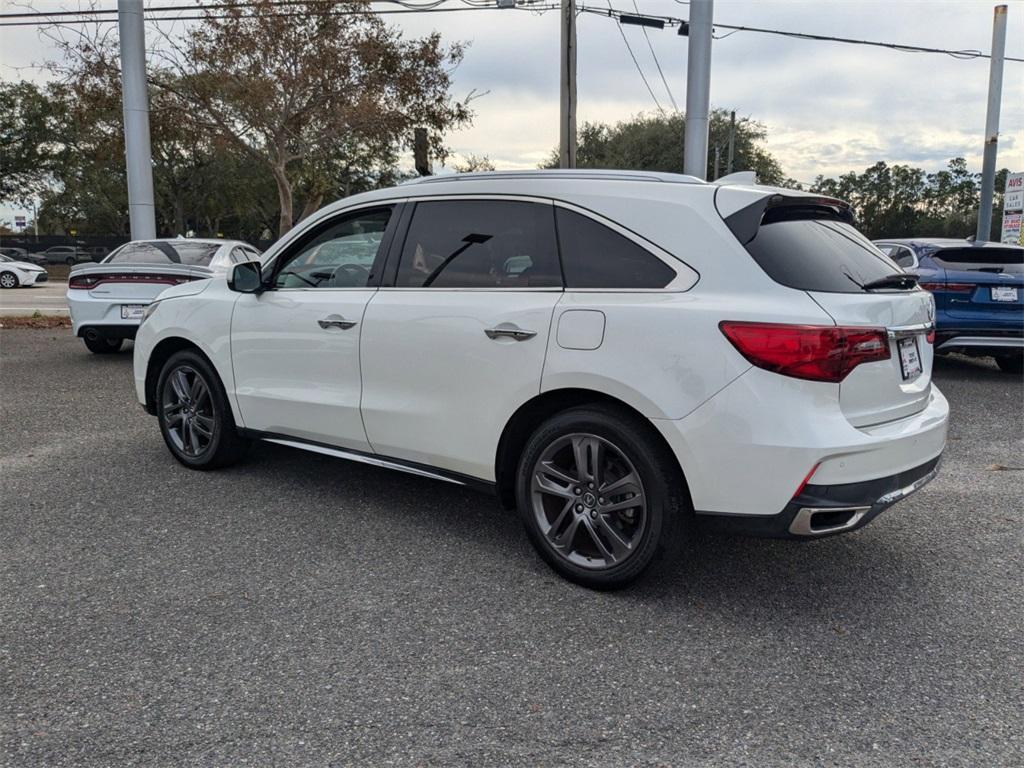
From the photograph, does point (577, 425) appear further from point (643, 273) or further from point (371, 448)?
point (371, 448)

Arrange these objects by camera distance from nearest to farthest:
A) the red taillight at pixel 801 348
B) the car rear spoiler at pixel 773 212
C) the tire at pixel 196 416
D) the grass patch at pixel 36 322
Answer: the red taillight at pixel 801 348 < the car rear spoiler at pixel 773 212 < the tire at pixel 196 416 < the grass patch at pixel 36 322

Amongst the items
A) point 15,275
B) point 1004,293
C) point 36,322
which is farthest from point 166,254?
point 15,275

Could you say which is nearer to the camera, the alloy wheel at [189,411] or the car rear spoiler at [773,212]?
the car rear spoiler at [773,212]

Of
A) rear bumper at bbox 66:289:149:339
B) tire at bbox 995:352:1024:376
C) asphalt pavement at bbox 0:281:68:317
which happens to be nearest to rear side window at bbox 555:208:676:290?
rear bumper at bbox 66:289:149:339

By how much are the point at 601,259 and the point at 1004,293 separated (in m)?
7.14

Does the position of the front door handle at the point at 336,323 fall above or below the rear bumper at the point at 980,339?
above

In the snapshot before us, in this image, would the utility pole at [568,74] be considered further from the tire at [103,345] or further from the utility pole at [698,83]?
the tire at [103,345]

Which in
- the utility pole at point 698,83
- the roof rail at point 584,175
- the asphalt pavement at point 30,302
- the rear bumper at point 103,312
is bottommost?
the asphalt pavement at point 30,302

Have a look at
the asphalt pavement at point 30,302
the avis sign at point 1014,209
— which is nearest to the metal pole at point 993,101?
the avis sign at point 1014,209

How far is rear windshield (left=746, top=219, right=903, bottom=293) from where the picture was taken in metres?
3.09

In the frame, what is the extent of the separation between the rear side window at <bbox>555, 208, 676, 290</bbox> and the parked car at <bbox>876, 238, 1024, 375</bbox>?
21.2ft

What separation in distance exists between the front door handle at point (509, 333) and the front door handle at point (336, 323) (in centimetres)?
90

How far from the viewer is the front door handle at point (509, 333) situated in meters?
3.47

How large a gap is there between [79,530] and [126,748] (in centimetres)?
208
